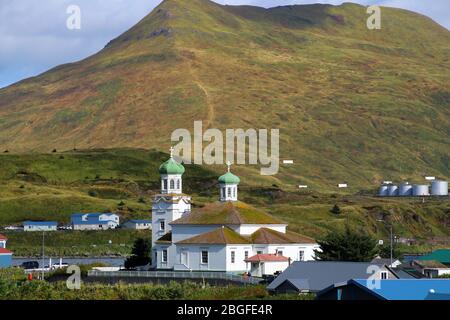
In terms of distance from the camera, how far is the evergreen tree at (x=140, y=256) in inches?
3846

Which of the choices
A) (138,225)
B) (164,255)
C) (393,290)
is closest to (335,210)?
(138,225)

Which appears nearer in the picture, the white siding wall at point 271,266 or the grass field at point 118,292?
the grass field at point 118,292

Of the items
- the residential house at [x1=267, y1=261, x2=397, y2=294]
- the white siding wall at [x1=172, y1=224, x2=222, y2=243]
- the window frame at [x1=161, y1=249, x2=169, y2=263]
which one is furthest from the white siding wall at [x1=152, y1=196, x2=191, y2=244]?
the residential house at [x1=267, y1=261, x2=397, y2=294]

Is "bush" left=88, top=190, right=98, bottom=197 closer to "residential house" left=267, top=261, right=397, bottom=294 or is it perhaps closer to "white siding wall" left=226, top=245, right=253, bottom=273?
"white siding wall" left=226, top=245, right=253, bottom=273

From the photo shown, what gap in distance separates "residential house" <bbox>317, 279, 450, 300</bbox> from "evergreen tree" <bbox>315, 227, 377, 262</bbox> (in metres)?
31.8

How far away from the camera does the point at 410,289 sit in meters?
49.0

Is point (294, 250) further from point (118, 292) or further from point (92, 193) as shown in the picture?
point (92, 193)

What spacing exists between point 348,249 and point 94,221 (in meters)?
78.6

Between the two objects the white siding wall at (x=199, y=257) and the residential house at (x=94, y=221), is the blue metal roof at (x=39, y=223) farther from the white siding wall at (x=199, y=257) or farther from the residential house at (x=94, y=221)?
the white siding wall at (x=199, y=257)

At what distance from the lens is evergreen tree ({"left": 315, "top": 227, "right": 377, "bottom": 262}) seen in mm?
83750

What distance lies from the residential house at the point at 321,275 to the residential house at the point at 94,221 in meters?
92.0

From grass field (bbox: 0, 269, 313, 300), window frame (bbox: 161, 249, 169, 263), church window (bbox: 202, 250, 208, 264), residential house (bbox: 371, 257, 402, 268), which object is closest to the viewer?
grass field (bbox: 0, 269, 313, 300)

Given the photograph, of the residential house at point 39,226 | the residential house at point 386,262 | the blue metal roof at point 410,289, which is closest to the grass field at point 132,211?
the residential house at point 39,226
